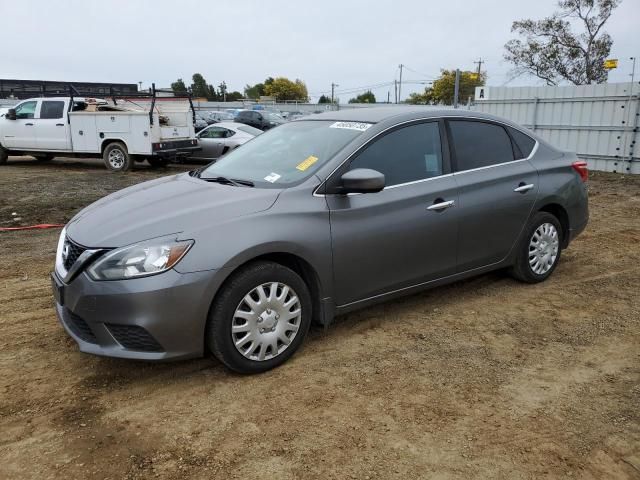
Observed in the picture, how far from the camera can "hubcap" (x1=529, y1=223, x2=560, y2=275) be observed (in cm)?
491

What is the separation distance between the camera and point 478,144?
4.52 metres

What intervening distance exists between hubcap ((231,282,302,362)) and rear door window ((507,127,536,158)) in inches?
104

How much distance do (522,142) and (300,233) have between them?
2.55m

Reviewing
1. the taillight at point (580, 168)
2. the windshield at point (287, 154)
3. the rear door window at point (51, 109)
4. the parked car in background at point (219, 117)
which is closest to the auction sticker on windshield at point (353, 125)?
the windshield at point (287, 154)

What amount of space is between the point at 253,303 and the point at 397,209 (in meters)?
1.27

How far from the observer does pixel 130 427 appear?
2867 millimetres

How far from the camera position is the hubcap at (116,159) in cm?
1368

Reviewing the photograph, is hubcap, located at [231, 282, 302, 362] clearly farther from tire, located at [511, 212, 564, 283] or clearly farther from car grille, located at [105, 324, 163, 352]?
tire, located at [511, 212, 564, 283]

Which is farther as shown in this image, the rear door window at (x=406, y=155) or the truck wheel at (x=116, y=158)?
the truck wheel at (x=116, y=158)

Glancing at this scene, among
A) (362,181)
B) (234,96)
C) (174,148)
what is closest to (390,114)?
(362,181)

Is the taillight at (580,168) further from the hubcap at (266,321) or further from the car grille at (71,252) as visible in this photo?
the car grille at (71,252)

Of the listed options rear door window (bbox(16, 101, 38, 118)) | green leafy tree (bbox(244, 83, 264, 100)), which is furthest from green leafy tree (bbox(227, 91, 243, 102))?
rear door window (bbox(16, 101, 38, 118))

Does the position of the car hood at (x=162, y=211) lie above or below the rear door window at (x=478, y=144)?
below

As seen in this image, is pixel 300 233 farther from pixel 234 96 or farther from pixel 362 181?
pixel 234 96
